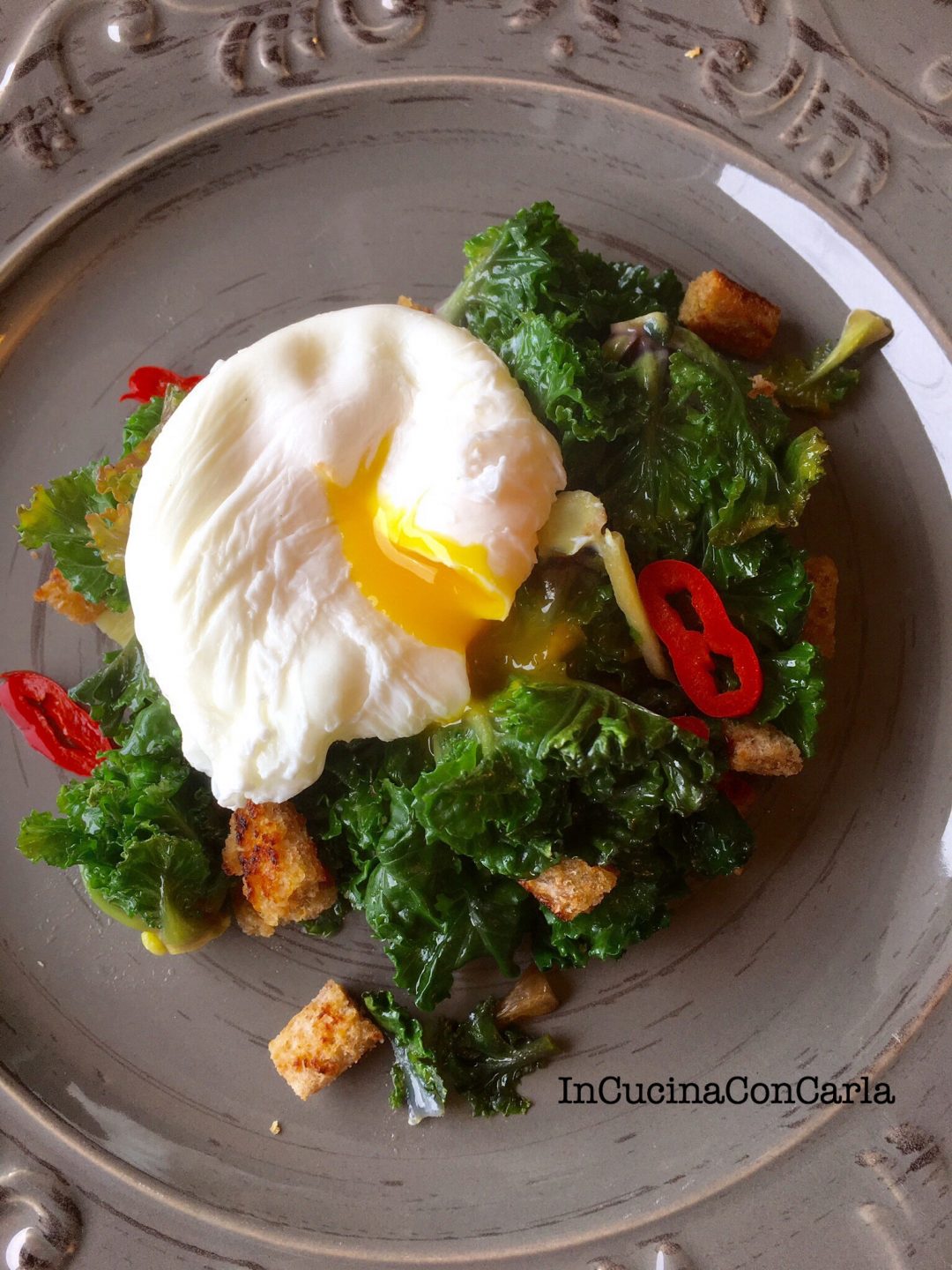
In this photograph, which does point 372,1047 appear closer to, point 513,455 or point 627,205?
point 513,455

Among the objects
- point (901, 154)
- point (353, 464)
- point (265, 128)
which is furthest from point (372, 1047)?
point (901, 154)

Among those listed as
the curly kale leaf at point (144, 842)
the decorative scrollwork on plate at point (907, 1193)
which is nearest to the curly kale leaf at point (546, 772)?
the curly kale leaf at point (144, 842)

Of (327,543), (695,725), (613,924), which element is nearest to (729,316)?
(695,725)

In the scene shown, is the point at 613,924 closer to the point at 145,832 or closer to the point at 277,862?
the point at 277,862

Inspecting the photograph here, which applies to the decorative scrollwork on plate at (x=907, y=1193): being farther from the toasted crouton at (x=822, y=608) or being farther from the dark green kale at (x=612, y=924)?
the toasted crouton at (x=822, y=608)

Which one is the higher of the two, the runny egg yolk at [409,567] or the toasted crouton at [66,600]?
the runny egg yolk at [409,567]

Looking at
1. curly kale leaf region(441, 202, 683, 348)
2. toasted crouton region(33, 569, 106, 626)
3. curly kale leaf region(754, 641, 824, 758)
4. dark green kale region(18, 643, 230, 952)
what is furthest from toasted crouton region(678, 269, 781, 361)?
toasted crouton region(33, 569, 106, 626)
